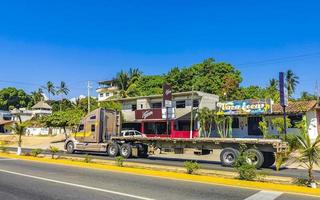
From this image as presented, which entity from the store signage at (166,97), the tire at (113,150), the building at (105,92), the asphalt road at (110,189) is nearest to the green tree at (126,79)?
the building at (105,92)

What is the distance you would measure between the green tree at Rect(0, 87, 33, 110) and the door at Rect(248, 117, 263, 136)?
10033 centimetres

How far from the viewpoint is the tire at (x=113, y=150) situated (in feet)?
85.8

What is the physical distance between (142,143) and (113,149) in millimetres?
2095

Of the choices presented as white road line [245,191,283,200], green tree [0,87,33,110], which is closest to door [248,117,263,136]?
white road line [245,191,283,200]

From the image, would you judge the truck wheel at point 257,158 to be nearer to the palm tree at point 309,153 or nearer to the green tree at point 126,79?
the palm tree at point 309,153

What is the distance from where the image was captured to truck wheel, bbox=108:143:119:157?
26152mm

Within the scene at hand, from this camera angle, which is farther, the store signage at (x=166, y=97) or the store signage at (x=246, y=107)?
the store signage at (x=166, y=97)

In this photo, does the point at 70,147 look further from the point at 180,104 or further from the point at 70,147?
the point at 180,104

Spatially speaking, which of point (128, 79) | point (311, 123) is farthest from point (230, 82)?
point (128, 79)

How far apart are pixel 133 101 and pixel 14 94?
84.3 metres

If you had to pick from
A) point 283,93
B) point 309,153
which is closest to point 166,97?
point 283,93

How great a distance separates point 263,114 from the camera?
3994cm

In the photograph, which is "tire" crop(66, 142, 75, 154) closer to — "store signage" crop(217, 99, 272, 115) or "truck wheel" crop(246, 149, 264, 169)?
"truck wheel" crop(246, 149, 264, 169)

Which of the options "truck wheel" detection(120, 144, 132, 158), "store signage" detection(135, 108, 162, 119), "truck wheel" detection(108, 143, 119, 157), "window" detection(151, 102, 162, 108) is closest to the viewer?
"truck wheel" detection(120, 144, 132, 158)
